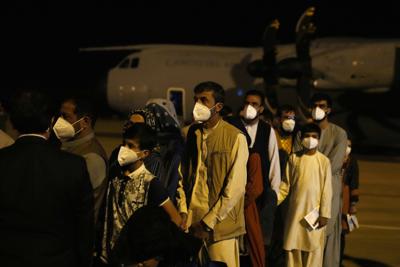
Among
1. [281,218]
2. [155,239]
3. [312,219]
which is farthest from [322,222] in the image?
[155,239]

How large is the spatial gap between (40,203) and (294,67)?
54.2 feet

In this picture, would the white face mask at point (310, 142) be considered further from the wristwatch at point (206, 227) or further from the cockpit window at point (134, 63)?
the cockpit window at point (134, 63)

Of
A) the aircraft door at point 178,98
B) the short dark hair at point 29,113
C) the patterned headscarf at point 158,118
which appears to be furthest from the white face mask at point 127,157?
the aircraft door at point 178,98

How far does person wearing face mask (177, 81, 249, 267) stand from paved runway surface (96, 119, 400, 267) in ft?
10.9

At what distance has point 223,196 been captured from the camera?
5062mm

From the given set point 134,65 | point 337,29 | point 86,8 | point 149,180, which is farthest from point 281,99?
point 86,8

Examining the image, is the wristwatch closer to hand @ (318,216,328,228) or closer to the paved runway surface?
hand @ (318,216,328,228)

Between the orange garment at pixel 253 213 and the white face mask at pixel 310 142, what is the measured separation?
890 millimetres

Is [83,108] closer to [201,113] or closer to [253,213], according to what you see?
[201,113]

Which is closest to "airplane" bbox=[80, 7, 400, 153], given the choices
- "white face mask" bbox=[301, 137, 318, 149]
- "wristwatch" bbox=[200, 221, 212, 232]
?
"white face mask" bbox=[301, 137, 318, 149]

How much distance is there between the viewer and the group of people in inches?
141

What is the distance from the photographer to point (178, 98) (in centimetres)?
2031

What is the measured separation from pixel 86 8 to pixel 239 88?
34.9m

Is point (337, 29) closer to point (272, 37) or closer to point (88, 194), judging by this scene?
point (272, 37)
